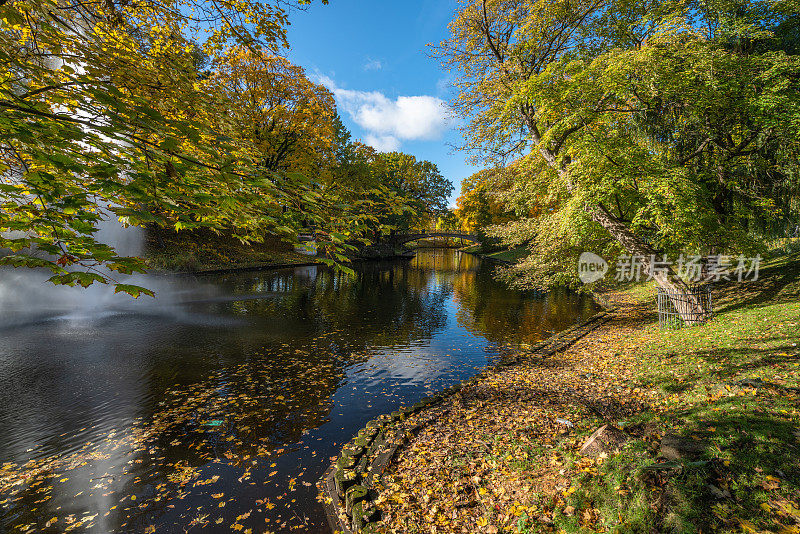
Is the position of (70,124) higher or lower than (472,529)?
higher

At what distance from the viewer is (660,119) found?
9.89 metres

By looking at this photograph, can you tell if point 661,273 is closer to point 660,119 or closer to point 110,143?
point 660,119

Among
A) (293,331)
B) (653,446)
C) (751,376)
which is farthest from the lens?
(293,331)

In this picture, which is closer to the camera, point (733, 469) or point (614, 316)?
point (733, 469)

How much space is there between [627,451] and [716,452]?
33.3 inches

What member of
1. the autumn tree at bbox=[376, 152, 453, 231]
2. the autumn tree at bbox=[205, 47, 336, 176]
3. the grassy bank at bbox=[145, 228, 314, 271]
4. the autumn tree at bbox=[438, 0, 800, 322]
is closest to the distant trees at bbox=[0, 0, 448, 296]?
the autumn tree at bbox=[438, 0, 800, 322]

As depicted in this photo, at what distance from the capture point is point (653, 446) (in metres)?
3.98

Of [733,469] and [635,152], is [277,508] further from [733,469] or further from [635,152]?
[635,152]

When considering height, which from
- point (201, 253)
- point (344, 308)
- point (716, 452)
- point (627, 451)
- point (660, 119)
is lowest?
point (344, 308)

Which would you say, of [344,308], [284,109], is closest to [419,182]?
[284,109]

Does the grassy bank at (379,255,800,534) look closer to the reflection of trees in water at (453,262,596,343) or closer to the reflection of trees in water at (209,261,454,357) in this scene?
the reflection of trees in water at (209,261,454,357)

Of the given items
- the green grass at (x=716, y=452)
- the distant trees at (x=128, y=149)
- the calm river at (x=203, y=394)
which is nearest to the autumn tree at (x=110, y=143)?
the distant trees at (x=128, y=149)

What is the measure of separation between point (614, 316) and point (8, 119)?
16993mm

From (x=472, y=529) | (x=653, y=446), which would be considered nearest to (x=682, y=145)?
(x=653, y=446)
